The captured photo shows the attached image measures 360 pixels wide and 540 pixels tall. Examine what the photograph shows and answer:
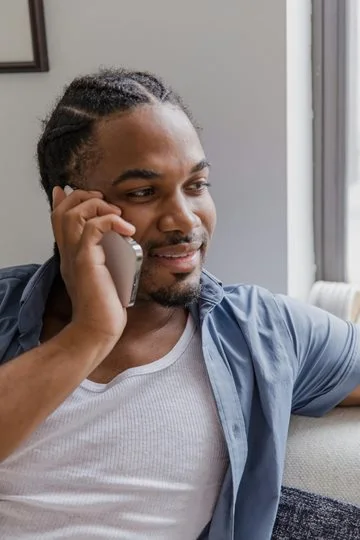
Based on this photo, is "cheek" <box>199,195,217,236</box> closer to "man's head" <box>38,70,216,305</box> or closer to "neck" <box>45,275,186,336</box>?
"man's head" <box>38,70,216,305</box>

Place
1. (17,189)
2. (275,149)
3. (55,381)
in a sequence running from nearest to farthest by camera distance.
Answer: (55,381) → (275,149) → (17,189)

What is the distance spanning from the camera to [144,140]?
92 cm

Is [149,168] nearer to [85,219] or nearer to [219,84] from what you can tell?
[85,219]

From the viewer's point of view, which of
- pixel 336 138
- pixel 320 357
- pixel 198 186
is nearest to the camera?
pixel 198 186

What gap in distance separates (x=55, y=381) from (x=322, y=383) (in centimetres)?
46

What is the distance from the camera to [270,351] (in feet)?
3.46

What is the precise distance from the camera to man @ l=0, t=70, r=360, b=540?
907 mm

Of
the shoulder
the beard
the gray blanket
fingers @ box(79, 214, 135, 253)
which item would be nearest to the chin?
the beard

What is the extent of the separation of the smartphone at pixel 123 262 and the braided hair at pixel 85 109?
13cm

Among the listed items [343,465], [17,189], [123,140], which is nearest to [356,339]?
[343,465]

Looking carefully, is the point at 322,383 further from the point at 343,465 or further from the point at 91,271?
the point at 91,271

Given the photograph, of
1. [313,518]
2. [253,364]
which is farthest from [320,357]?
[313,518]

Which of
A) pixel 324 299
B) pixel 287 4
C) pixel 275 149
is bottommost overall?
pixel 324 299

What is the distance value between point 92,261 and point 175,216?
133mm
